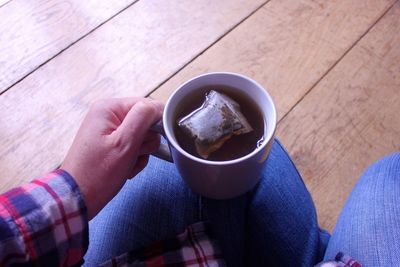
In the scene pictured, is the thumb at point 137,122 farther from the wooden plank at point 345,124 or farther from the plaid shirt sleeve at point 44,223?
the wooden plank at point 345,124

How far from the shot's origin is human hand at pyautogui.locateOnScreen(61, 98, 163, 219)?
0.45 m

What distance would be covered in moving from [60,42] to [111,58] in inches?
5.7

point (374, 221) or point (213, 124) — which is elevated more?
point (213, 124)

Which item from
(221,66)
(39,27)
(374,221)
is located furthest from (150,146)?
(39,27)

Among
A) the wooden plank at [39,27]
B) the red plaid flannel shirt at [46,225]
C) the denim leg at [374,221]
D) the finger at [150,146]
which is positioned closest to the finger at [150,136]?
the finger at [150,146]

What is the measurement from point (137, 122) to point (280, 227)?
253 mm

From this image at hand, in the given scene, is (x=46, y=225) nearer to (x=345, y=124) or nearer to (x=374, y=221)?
(x=374, y=221)

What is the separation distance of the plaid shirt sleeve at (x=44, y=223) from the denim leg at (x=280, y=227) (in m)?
0.24

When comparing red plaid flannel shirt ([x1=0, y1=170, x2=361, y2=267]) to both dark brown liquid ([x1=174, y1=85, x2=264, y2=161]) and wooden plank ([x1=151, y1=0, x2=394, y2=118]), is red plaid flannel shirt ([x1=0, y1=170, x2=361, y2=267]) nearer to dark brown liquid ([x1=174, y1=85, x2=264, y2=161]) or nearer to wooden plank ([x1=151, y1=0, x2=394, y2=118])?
dark brown liquid ([x1=174, y1=85, x2=264, y2=161])

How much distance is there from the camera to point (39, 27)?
1037 mm

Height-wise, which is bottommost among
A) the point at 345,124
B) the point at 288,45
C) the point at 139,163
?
the point at 345,124

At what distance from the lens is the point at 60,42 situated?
1.01m

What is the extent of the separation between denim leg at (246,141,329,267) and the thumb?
0.60 feet

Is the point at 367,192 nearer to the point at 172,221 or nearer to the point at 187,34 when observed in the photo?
the point at 172,221
